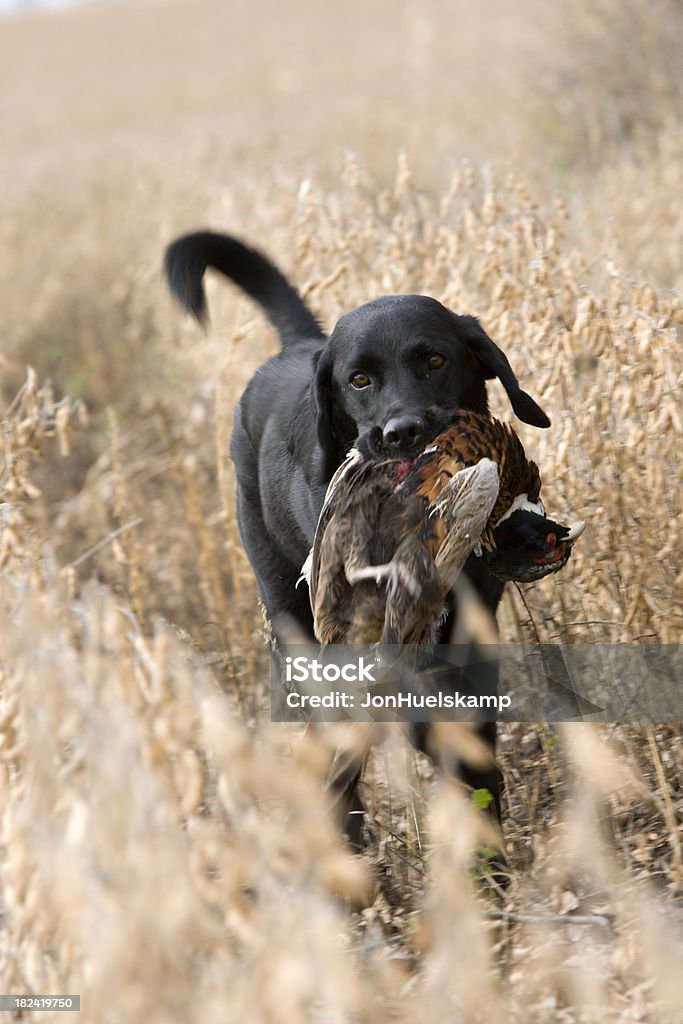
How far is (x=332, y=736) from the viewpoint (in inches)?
77.2

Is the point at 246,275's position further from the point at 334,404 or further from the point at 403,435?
the point at 403,435

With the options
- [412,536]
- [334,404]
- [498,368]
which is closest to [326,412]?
[334,404]

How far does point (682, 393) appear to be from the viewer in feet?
9.95

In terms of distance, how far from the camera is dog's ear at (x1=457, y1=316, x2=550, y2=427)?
3006 millimetres

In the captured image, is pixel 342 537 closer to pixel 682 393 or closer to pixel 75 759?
pixel 75 759

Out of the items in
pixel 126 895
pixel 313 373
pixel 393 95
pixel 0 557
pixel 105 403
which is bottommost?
pixel 126 895

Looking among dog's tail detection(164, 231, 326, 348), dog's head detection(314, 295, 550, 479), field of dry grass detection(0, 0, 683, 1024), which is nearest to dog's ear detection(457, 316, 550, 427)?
dog's head detection(314, 295, 550, 479)

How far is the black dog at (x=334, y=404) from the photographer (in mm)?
2951

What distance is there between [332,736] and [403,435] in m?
0.96

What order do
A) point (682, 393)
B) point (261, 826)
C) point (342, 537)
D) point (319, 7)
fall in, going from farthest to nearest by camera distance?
point (319, 7) → point (682, 393) → point (342, 537) → point (261, 826)

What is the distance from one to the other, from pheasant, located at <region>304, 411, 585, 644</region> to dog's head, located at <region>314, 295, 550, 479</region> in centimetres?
38

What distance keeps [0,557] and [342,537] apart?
2.66 ft

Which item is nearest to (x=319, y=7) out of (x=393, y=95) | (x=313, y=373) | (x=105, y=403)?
(x=393, y=95)

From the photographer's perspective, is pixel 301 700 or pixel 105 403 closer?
pixel 301 700
